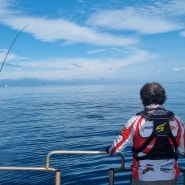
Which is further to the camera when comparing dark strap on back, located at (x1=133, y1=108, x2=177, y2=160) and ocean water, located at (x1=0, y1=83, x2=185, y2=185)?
ocean water, located at (x1=0, y1=83, x2=185, y2=185)

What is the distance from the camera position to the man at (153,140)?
4430 mm

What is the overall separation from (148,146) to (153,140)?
119 mm

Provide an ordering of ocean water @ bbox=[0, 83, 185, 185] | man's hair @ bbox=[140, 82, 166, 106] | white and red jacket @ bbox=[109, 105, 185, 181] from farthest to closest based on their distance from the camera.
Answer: ocean water @ bbox=[0, 83, 185, 185]
man's hair @ bbox=[140, 82, 166, 106]
white and red jacket @ bbox=[109, 105, 185, 181]

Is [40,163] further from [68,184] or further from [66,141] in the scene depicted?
[66,141]

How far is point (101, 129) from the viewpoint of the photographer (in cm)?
2638

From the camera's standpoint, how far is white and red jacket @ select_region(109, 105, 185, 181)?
4.43 m

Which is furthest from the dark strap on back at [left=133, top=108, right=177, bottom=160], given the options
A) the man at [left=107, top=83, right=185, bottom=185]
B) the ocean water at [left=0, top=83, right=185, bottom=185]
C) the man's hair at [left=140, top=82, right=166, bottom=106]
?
the ocean water at [left=0, top=83, right=185, bottom=185]

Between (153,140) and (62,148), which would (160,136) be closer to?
(153,140)

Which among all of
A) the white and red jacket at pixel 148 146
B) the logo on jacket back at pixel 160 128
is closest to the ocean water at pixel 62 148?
the white and red jacket at pixel 148 146

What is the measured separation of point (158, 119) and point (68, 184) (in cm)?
846

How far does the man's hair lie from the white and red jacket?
0.09 m

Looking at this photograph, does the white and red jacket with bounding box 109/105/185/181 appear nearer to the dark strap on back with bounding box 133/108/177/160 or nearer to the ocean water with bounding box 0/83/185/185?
the dark strap on back with bounding box 133/108/177/160

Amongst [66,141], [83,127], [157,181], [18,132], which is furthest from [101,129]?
[157,181]

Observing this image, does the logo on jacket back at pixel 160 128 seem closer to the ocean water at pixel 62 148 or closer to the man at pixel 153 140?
the man at pixel 153 140
